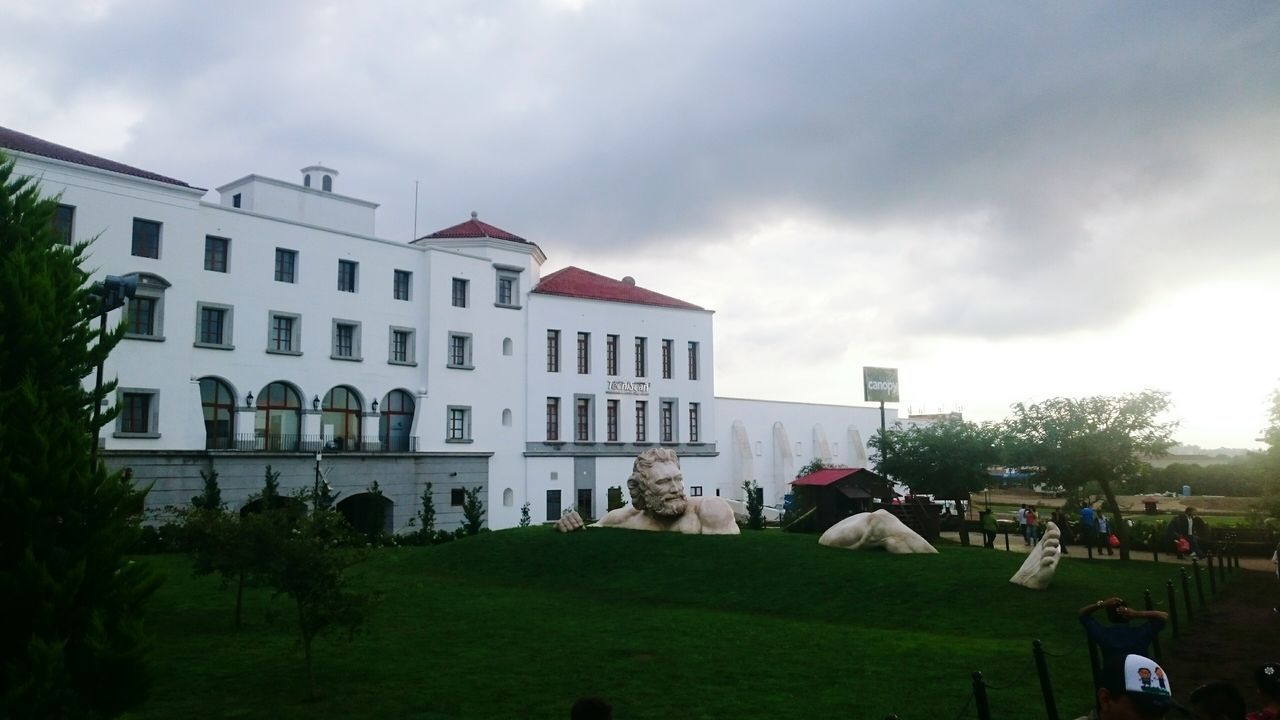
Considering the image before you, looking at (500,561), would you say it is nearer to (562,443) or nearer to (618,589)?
(618,589)

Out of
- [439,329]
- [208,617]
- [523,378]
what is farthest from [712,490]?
[208,617]

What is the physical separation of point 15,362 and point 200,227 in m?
32.7

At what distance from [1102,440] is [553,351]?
97.5ft

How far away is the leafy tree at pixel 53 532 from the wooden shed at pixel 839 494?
101 feet

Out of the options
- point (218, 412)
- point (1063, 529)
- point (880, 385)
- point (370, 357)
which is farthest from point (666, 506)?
point (880, 385)

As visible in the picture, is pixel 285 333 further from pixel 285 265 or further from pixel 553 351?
pixel 553 351

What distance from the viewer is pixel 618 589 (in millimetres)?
24031

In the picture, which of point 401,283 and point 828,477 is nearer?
point 828,477

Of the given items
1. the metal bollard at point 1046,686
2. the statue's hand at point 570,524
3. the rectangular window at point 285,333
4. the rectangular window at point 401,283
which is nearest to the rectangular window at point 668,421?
the rectangular window at point 401,283

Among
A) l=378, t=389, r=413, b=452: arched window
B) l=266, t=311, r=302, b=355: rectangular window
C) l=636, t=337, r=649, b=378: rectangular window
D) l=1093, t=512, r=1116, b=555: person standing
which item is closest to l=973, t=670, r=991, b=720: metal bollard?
l=1093, t=512, r=1116, b=555: person standing

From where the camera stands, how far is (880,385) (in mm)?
54812

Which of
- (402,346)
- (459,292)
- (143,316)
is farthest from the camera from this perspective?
(459,292)

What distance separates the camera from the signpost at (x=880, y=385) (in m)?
54.1

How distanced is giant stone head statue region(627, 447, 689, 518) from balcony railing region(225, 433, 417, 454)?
626 inches
